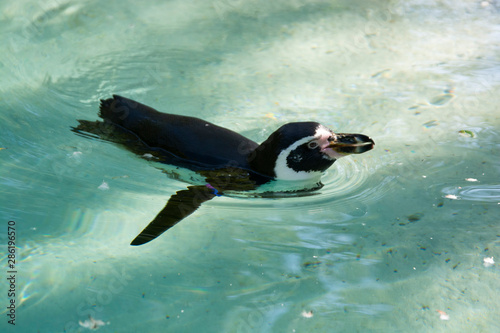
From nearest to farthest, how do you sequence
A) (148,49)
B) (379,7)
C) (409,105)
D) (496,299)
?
(496,299), (409,105), (148,49), (379,7)

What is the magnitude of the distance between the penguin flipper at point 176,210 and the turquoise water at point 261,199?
2.9 inches

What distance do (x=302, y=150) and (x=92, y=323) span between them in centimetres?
163

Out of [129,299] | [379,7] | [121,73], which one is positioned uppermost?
[121,73]

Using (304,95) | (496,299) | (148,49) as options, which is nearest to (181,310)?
(496,299)

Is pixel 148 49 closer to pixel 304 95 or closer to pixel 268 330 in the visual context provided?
pixel 304 95

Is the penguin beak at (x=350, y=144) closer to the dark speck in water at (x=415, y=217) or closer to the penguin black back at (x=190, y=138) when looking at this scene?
the dark speck in water at (x=415, y=217)

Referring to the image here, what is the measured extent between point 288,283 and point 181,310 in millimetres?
558

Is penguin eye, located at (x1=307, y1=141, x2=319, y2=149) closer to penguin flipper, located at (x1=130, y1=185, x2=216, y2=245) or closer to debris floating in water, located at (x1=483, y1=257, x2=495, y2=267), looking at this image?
penguin flipper, located at (x1=130, y1=185, x2=216, y2=245)

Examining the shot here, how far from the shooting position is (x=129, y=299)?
243 centimetres

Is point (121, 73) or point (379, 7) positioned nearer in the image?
point (121, 73)

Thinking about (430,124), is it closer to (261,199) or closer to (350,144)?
(350,144)

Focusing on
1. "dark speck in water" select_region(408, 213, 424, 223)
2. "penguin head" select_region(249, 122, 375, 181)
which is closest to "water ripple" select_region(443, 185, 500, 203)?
"dark speck in water" select_region(408, 213, 424, 223)

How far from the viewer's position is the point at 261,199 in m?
3.31

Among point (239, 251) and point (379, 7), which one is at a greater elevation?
point (379, 7)
